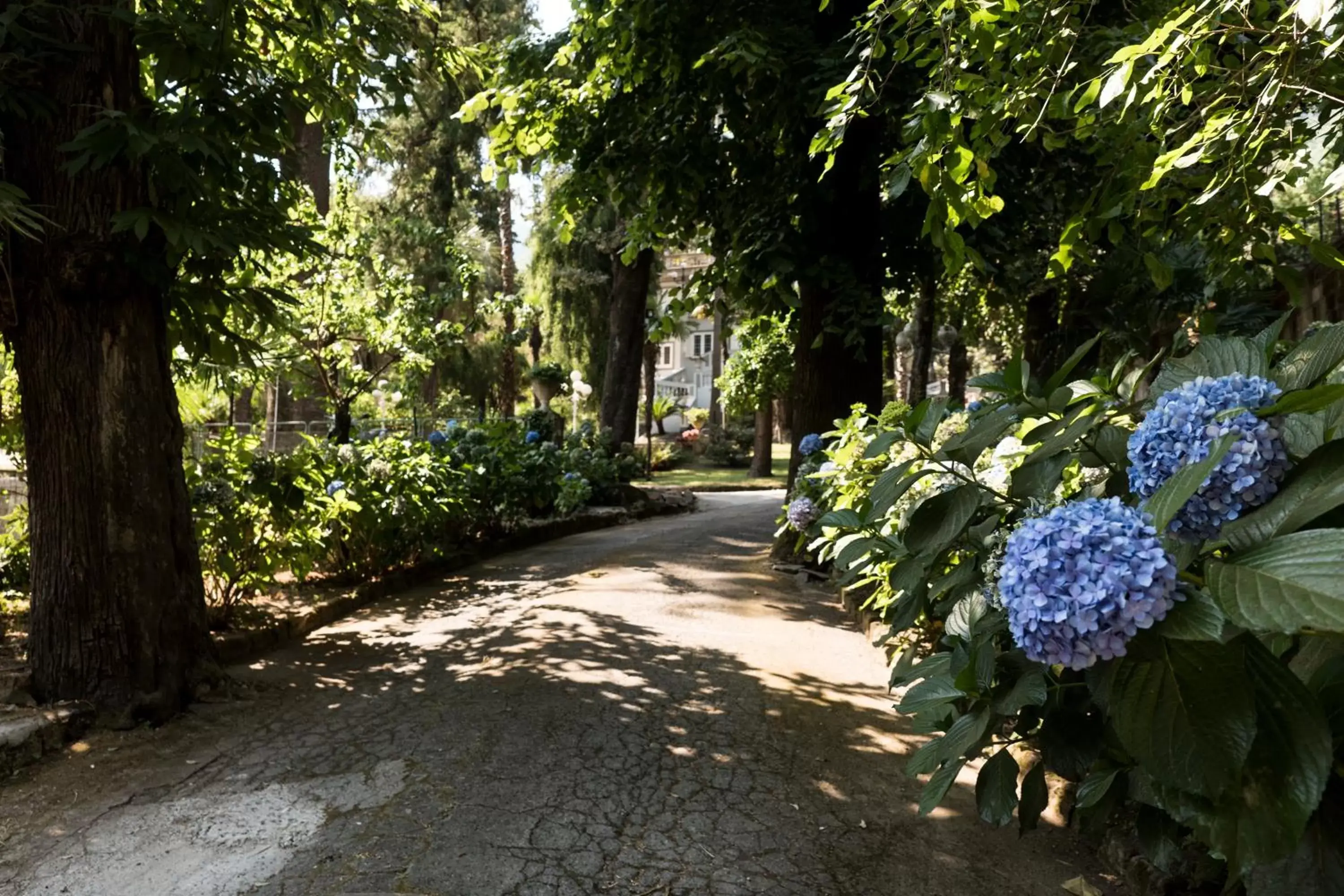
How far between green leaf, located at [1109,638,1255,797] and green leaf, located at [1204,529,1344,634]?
0.11 meters

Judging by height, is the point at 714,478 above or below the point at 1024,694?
below

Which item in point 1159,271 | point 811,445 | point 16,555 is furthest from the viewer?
point 811,445

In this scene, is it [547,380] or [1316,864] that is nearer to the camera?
[1316,864]

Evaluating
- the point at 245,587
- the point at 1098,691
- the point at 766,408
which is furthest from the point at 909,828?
the point at 766,408

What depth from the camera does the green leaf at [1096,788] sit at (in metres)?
1.85

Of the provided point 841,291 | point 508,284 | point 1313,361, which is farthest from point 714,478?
point 1313,361

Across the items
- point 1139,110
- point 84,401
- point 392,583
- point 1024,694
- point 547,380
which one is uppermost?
point 1139,110

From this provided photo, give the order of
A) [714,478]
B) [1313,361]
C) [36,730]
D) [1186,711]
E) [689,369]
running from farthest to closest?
1. [689,369]
2. [714,478]
3. [36,730]
4. [1313,361]
5. [1186,711]

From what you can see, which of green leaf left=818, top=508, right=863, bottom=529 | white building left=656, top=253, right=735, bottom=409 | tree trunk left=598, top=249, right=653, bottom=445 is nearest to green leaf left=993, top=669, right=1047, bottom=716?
green leaf left=818, top=508, right=863, bottom=529

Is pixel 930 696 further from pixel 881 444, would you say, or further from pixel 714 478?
pixel 714 478

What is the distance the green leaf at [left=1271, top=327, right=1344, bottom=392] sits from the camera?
142cm

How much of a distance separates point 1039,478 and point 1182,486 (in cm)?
56

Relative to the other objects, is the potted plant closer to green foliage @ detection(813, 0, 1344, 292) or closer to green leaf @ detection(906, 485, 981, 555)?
green foliage @ detection(813, 0, 1344, 292)

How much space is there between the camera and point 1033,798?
206cm
